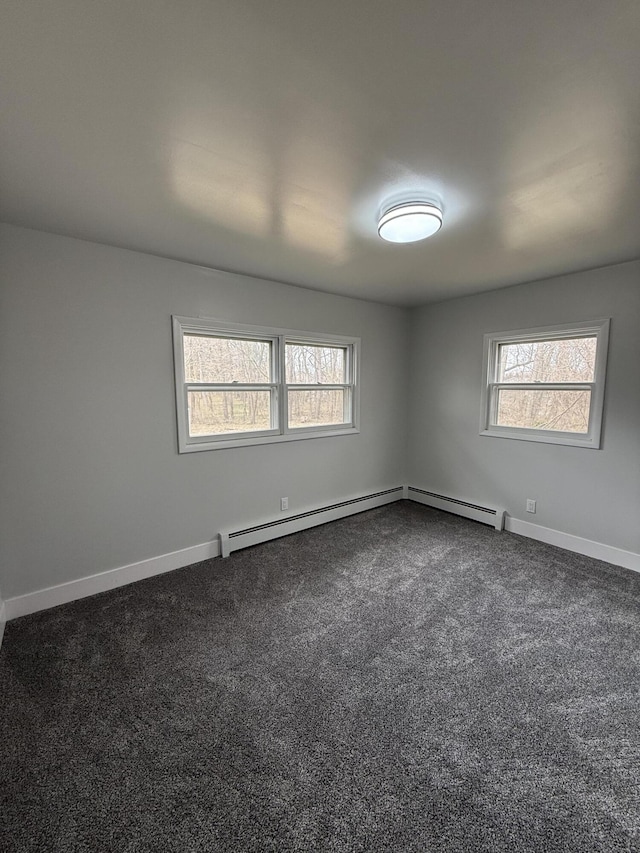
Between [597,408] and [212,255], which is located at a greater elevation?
[212,255]

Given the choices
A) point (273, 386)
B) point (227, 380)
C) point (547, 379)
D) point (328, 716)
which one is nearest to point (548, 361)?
point (547, 379)

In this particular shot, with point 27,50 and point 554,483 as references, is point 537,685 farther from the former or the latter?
point 27,50

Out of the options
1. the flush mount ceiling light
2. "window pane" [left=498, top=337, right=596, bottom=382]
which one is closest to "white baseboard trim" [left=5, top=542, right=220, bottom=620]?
the flush mount ceiling light

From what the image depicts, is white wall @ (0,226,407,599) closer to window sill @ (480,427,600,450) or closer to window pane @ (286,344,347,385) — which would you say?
window pane @ (286,344,347,385)

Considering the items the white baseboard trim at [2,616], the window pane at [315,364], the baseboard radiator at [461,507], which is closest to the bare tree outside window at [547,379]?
the baseboard radiator at [461,507]

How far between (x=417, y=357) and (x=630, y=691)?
3454 mm

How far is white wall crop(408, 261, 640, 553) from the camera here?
9.35ft

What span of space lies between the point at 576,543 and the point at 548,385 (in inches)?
56.6

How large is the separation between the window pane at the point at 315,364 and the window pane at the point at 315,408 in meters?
0.12

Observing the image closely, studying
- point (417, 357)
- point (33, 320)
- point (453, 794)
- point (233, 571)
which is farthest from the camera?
point (417, 357)

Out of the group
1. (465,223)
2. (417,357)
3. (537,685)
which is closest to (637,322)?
(465,223)

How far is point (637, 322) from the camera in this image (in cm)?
276

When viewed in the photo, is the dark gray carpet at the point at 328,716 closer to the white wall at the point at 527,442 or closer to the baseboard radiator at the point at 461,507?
the white wall at the point at 527,442

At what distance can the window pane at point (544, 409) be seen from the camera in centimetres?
316
